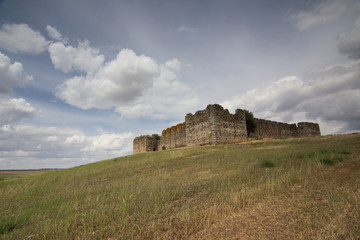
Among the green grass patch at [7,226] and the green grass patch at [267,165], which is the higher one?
the green grass patch at [267,165]

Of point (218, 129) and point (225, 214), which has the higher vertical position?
point (218, 129)

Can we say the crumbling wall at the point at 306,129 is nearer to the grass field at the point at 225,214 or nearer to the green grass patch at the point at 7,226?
the grass field at the point at 225,214

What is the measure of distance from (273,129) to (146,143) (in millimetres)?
20899

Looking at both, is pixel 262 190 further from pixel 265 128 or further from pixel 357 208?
pixel 265 128

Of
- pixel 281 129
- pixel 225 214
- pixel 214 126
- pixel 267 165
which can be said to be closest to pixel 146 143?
pixel 214 126

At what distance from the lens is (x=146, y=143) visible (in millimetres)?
31406

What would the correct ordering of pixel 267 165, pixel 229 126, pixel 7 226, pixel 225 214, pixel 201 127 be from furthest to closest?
pixel 201 127
pixel 229 126
pixel 267 165
pixel 7 226
pixel 225 214

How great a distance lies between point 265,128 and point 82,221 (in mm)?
25632

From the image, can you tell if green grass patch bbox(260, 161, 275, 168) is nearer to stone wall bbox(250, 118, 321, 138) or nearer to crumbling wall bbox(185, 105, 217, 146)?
crumbling wall bbox(185, 105, 217, 146)

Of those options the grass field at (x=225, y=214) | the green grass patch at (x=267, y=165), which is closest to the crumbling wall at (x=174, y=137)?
the green grass patch at (x=267, y=165)

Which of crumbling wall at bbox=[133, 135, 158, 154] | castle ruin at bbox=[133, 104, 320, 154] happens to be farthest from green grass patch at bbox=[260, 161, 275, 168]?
crumbling wall at bbox=[133, 135, 158, 154]

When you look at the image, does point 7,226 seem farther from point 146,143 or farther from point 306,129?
point 306,129

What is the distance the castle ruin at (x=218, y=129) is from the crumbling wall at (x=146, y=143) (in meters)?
3.46

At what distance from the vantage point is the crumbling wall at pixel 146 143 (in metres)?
31.5
